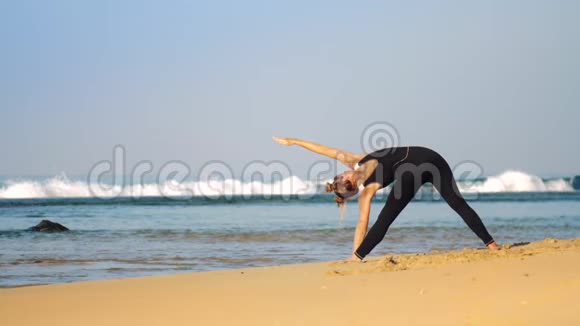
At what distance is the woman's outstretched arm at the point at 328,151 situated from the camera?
726 centimetres

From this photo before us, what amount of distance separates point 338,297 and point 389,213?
2.18 metres

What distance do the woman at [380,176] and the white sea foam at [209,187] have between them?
34193 mm

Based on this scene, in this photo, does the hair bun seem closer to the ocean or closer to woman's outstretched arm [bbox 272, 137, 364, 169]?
woman's outstretched arm [bbox 272, 137, 364, 169]

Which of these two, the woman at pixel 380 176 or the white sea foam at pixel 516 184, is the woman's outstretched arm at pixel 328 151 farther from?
the white sea foam at pixel 516 184

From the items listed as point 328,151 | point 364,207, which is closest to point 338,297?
point 328,151

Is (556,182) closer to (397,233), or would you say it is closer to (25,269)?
(397,233)

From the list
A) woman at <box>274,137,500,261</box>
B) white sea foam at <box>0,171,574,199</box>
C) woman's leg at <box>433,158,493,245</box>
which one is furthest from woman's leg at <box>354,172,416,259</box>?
white sea foam at <box>0,171,574,199</box>

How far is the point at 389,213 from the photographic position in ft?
24.8

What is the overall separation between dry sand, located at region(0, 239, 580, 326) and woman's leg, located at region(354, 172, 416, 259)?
23cm

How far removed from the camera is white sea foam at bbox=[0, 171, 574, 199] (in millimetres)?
43594

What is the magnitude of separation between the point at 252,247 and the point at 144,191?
36.1m

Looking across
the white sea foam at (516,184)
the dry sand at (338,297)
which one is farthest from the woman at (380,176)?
the white sea foam at (516,184)

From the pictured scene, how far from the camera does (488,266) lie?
6688 mm

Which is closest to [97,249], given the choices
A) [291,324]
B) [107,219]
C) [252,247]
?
[252,247]
